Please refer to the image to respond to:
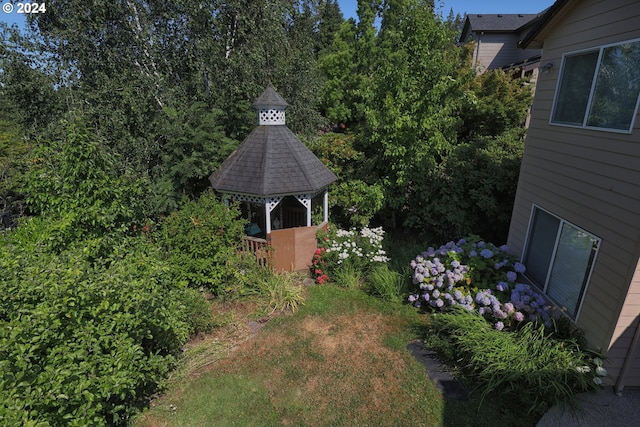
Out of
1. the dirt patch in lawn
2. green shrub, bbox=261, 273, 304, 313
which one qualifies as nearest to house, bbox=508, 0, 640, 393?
the dirt patch in lawn

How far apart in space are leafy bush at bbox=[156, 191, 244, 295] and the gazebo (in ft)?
2.94

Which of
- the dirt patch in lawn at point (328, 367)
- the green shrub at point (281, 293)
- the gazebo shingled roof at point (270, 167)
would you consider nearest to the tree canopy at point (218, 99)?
the gazebo shingled roof at point (270, 167)

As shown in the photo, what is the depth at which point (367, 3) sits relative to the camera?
Answer: 2039 centimetres

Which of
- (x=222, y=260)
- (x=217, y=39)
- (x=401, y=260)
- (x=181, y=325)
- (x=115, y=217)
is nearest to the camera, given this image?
(x=181, y=325)

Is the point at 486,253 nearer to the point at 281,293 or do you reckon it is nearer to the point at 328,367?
the point at 328,367

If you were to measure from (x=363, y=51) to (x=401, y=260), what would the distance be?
16474mm

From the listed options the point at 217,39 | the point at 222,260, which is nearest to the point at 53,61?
the point at 217,39

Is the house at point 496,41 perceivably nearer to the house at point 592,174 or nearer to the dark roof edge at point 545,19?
the dark roof edge at point 545,19

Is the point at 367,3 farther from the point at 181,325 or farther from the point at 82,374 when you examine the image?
the point at 82,374

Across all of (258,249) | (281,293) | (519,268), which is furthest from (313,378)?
(519,268)

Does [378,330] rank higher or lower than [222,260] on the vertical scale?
lower

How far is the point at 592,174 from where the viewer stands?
15.9 ft

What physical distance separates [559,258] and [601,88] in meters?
2.68

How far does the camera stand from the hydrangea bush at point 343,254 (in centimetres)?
826
